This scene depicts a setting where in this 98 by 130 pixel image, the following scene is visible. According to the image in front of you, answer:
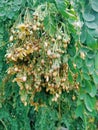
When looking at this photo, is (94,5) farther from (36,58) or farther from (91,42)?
(36,58)

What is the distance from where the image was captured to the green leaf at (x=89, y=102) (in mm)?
1358

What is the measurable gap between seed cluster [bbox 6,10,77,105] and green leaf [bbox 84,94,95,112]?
0.44 ft

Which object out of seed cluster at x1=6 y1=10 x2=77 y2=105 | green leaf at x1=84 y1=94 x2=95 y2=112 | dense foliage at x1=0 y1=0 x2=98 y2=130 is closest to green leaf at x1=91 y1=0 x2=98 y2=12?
dense foliage at x1=0 y1=0 x2=98 y2=130

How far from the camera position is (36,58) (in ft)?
4.07

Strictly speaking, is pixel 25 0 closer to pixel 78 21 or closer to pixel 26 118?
pixel 78 21

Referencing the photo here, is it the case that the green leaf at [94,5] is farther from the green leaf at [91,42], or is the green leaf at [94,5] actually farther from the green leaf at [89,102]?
the green leaf at [89,102]

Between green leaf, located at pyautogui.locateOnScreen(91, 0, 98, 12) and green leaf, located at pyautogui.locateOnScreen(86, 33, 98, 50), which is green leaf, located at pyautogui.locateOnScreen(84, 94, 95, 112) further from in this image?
green leaf, located at pyautogui.locateOnScreen(91, 0, 98, 12)

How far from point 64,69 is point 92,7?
0.22 m

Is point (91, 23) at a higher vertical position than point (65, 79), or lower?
higher

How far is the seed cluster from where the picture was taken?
1.20 meters

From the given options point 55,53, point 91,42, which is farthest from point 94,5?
point 55,53

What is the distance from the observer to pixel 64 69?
1266 mm

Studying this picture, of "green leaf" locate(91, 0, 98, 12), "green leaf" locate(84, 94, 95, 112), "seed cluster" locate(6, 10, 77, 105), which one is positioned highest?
"green leaf" locate(91, 0, 98, 12)

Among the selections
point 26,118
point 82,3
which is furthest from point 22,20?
point 26,118
